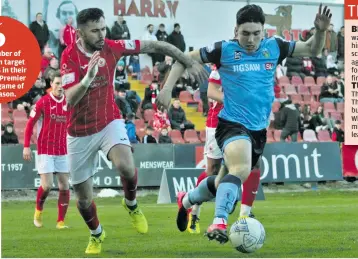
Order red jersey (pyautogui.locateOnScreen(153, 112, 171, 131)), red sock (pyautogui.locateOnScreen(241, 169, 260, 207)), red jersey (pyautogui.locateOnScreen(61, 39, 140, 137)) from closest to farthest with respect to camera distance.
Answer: red jersey (pyautogui.locateOnScreen(61, 39, 140, 137)) < red sock (pyautogui.locateOnScreen(241, 169, 260, 207)) < red jersey (pyautogui.locateOnScreen(153, 112, 171, 131))

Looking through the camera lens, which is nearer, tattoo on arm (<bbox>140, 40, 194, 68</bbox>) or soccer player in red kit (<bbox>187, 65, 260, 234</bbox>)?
tattoo on arm (<bbox>140, 40, 194, 68</bbox>)

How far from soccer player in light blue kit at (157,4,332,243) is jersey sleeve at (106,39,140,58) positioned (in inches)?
33.0

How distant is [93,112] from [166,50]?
3.48 ft

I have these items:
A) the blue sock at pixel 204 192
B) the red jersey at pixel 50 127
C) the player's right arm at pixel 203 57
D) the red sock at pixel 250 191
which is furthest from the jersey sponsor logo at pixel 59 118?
the player's right arm at pixel 203 57

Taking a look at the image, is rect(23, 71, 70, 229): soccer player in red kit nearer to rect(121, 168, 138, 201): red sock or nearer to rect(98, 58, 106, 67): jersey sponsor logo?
rect(121, 168, 138, 201): red sock

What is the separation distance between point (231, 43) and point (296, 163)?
14.1m

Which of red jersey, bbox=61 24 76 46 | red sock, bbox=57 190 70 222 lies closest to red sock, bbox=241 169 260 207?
red sock, bbox=57 190 70 222

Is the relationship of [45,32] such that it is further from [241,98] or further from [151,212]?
[241,98]

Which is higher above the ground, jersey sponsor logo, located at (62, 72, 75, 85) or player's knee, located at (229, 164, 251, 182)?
jersey sponsor logo, located at (62, 72, 75, 85)

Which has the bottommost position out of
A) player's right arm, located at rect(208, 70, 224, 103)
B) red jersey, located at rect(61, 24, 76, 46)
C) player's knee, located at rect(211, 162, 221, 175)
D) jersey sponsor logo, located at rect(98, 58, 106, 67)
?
player's knee, located at rect(211, 162, 221, 175)

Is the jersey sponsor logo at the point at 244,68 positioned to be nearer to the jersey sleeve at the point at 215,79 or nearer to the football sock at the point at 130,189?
the football sock at the point at 130,189

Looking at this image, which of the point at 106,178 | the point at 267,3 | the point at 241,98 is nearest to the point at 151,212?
the point at 106,178

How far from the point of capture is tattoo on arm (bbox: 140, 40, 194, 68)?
30.6 ft

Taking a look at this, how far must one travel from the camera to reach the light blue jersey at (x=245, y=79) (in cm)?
927
